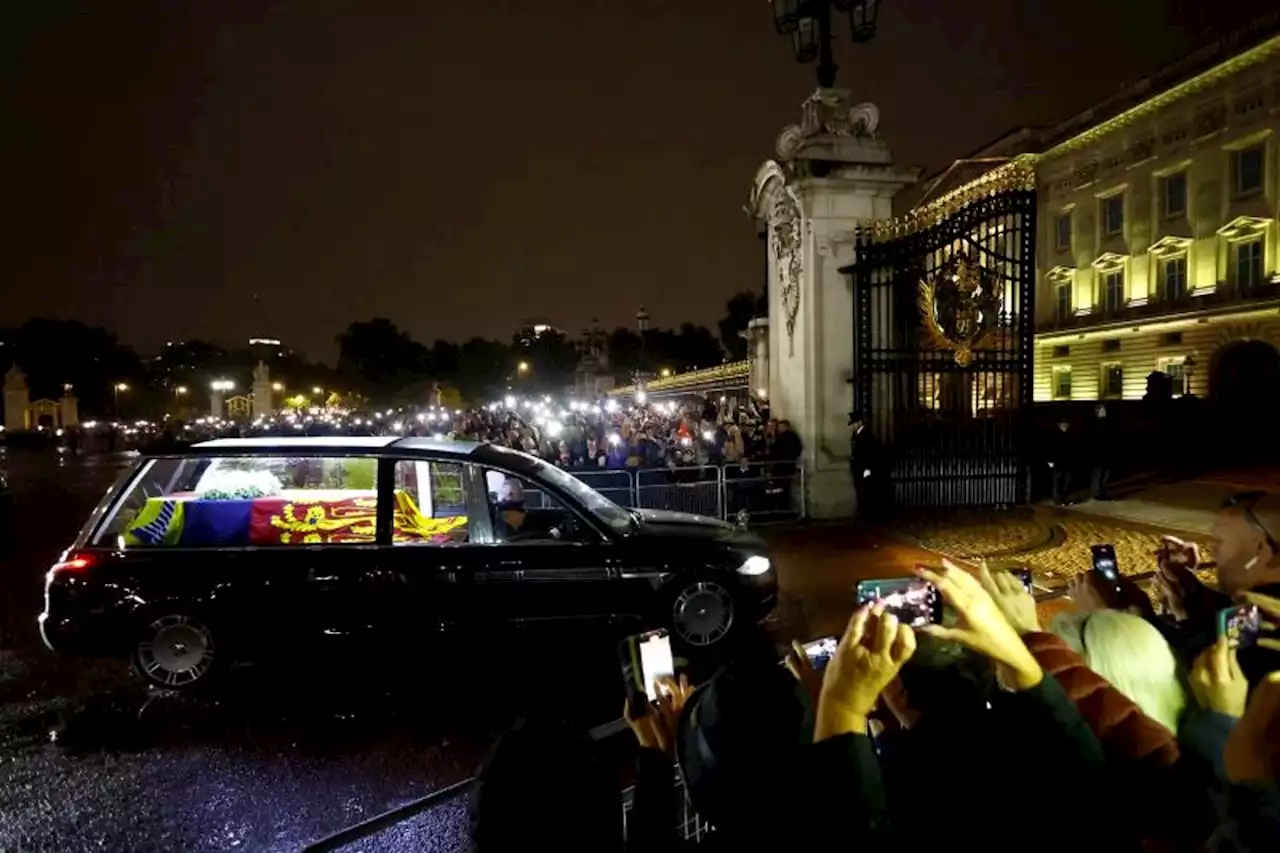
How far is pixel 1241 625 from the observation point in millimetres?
2271

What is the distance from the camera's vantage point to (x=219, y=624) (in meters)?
5.76

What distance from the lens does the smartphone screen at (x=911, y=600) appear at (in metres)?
2.59

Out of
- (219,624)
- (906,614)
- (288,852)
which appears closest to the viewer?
(906,614)

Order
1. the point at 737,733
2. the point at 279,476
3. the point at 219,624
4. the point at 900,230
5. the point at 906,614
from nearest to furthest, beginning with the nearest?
the point at 737,733, the point at 906,614, the point at 219,624, the point at 279,476, the point at 900,230

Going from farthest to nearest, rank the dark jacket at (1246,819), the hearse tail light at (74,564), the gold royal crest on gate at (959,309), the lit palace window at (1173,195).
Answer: the lit palace window at (1173,195) < the gold royal crest on gate at (959,309) < the hearse tail light at (74,564) < the dark jacket at (1246,819)

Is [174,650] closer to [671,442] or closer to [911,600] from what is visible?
[911,600]

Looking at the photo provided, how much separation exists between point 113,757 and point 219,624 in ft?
3.47

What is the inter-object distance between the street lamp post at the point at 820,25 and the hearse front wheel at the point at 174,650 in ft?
32.8

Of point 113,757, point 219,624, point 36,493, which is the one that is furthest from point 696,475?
point 36,493

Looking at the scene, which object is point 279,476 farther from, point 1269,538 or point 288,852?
point 1269,538

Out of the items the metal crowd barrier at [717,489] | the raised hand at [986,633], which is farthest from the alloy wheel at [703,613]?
the metal crowd barrier at [717,489]

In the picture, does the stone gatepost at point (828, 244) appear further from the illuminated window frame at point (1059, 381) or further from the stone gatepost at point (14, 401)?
the stone gatepost at point (14, 401)

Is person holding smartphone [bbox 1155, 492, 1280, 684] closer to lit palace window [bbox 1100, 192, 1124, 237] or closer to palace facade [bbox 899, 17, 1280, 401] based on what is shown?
palace facade [bbox 899, 17, 1280, 401]

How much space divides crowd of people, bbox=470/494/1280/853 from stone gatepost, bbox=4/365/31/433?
70.6m
